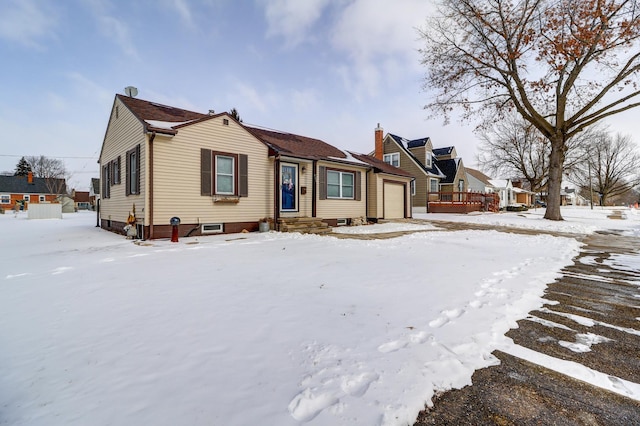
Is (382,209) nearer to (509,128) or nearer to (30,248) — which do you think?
(30,248)

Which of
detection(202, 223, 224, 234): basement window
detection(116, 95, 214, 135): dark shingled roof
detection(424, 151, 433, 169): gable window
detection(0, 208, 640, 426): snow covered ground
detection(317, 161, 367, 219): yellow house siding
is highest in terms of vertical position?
detection(424, 151, 433, 169): gable window

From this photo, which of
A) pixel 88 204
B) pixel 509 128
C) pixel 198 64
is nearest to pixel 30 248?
pixel 198 64

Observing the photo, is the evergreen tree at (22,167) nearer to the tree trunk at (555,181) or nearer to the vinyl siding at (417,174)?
the vinyl siding at (417,174)

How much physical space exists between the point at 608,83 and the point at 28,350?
21597 millimetres

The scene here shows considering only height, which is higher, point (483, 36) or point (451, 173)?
point (483, 36)

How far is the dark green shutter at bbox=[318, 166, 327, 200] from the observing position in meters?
11.5

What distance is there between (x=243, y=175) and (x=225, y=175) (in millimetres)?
581

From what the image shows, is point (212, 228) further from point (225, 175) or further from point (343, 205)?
point (343, 205)

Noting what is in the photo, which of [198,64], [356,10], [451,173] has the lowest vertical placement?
[451,173]

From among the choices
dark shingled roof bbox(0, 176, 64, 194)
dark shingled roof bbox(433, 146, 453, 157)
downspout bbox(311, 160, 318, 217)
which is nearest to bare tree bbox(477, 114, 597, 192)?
dark shingled roof bbox(433, 146, 453, 157)

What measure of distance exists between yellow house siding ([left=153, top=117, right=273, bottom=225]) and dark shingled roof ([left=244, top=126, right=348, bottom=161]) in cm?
93

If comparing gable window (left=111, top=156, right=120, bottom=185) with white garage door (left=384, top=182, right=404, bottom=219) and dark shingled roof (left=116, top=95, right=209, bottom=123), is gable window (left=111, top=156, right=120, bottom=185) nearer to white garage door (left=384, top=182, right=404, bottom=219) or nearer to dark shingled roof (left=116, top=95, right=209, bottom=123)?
dark shingled roof (left=116, top=95, right=209, bottom=123)

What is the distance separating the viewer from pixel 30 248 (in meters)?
6.89

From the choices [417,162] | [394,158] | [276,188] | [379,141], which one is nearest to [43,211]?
[276,188]
